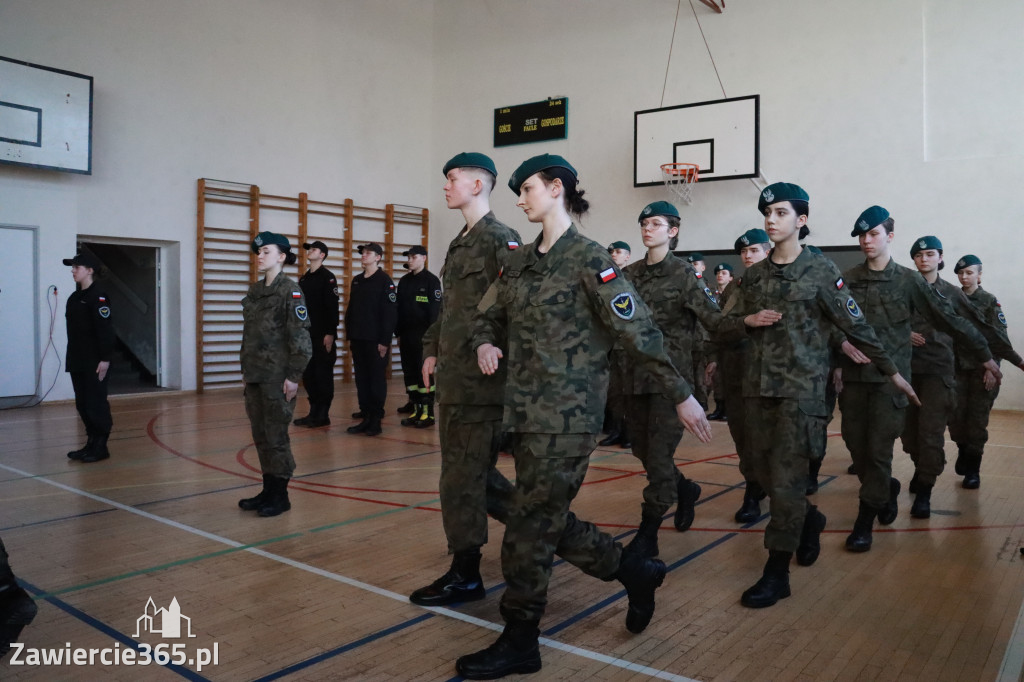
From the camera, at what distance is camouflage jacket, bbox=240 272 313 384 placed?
4203 mm

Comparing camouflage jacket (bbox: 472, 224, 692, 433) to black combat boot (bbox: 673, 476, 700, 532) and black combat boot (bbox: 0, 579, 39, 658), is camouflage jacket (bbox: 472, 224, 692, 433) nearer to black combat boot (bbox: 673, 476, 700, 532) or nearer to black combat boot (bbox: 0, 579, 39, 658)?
black combat boot (bbox: 0, 579, 39, 658)

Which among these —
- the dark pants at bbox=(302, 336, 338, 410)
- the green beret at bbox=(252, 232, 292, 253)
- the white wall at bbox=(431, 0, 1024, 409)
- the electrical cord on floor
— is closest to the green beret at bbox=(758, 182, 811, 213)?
the green beret at bbox=(252, 232, 292, 253)

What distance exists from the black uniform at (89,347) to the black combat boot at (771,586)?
4840 mm

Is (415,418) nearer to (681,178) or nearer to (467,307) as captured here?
(467,307)

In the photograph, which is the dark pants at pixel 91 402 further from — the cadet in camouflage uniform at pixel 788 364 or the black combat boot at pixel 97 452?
the cadet in camouflage uniform at pixel 788 364

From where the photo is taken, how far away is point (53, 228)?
892 cm

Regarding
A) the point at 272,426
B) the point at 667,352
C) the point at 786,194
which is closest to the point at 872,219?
the point at 786,194

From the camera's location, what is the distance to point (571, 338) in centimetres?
238

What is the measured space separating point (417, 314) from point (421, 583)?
4600mm

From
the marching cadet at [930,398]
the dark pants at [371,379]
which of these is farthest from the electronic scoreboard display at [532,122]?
the marching cadet at [930,398]

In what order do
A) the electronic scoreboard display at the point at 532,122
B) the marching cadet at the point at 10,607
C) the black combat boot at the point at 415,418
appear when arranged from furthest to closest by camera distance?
the electronic scoreboard display at the point at 532,122 → the black combat boot at the point at 415,418 → the marching cadet at the point at 10,607

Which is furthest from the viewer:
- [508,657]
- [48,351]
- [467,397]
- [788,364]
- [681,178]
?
[681,178]

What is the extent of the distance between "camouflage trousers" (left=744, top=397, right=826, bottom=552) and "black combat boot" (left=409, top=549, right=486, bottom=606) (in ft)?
3.68

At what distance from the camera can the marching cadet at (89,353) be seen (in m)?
5.75
